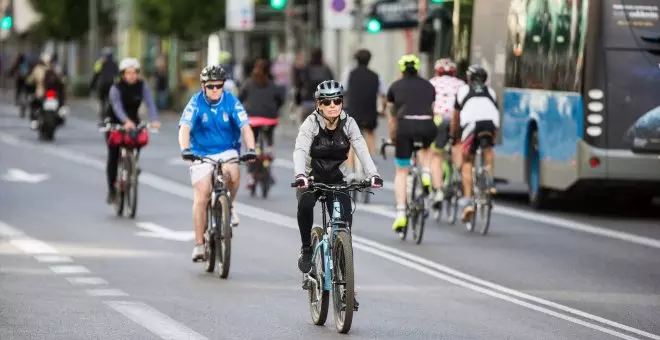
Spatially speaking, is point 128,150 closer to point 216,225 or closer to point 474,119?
point 474,119

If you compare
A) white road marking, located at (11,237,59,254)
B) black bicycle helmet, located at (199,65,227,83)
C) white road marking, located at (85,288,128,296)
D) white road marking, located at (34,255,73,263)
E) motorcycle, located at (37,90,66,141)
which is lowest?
motorcycle, located at (37,90,66,141)

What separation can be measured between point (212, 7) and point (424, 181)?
4774 centimetres

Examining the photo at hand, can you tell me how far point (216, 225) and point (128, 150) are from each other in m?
5.93

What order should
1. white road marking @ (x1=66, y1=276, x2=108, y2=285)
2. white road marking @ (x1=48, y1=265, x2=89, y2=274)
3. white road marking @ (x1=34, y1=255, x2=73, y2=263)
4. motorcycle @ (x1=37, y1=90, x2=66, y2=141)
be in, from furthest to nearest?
motorcycle @ (x1=37, y1=90, x2=66, y2=141) < white road marking @ (x1=34, y1=255, x2=73, y2=263) < white road marking @ (x1=48, y1=265, x2=89, y2=274) < white road marking @ (x1=66, y1=276, x2=108, y2=285)

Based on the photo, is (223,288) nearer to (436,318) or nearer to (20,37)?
(436,318)

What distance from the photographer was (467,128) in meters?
20.2

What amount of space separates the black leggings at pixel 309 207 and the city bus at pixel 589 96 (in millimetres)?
9422

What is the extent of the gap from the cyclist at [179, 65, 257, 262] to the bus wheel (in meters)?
8.27

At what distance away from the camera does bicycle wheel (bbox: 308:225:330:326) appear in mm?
12320

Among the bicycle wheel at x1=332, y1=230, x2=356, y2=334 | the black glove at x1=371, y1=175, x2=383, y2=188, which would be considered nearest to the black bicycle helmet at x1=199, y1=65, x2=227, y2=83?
the black glove at x1=371, y1=175, x2=383, y2=188

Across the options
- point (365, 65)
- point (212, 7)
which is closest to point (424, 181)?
point (365, 65)

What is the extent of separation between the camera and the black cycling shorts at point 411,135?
62.9 ft

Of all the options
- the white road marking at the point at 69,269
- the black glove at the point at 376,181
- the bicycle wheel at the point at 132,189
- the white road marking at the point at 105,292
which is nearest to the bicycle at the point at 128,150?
the bicycle wheel at the point at 132,189

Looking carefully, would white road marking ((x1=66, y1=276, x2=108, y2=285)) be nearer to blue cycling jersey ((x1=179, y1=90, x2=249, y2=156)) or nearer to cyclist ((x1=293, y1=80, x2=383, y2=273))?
blue cycling jersey ((x1=179, y1=90, x2=249, y2=156))
